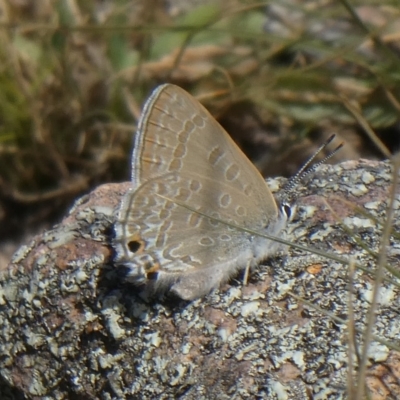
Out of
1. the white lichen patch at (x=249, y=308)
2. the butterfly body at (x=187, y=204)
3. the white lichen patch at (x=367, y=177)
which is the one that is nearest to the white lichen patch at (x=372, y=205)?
the white lichen patch at (x=367, y=177)

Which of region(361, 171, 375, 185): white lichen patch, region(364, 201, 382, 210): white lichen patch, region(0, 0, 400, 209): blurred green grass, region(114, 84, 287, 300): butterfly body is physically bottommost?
region(0, 0, 400, 209): blurred green grass

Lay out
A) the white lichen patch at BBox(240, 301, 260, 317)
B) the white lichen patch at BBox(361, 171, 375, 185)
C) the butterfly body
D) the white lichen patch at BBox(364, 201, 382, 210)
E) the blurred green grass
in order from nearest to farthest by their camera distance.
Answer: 1. the white lichen patch at BBox(240, 301, 260, 317)
2. the butterfly body
3. the white lichen patch at BBox(364, 201, 382, 210)
4. the white lichen patch at BBox(361, 171, 375, 185)
5. the blurred green grass

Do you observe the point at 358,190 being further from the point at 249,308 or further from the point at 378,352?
the point at 378,352

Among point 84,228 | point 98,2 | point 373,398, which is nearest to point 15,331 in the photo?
point 84,228

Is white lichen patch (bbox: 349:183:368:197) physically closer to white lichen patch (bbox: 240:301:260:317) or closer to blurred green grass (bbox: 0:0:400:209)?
white lichen patch (bbox: 240:301:260:317)

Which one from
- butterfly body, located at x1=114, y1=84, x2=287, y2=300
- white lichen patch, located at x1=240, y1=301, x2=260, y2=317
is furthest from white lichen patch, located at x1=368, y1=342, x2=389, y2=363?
butterfly body, located at x1=114, y1=84, x2=287, y2=300

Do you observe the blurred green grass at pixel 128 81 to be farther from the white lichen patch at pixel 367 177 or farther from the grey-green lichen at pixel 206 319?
the grey-green lichen at pixel 206 319

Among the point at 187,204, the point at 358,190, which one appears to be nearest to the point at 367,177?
the point at 358,190
